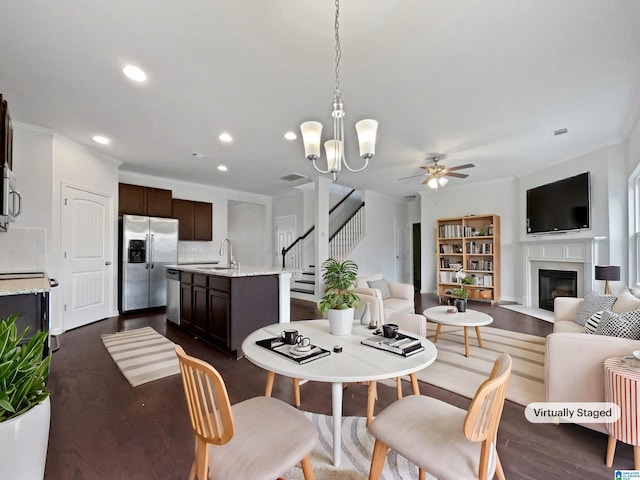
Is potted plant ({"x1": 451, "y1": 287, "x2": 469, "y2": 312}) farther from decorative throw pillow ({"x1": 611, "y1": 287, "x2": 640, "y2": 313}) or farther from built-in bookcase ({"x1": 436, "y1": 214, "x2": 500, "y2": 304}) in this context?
built-in bookcase ({"x1": 436, "y1": 214, "x2": 500, "y2": 304})

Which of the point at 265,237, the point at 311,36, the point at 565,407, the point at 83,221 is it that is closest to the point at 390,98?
the point at 311,36

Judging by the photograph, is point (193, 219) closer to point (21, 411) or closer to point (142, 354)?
point (142, 354)

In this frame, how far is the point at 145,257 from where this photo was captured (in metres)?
5.50

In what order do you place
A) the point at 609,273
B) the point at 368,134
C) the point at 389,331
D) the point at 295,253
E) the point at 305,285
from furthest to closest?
the point at 295,253 < the point at 305,285 < the point at 609,273 < the point at 368,134 < the point at 389,331

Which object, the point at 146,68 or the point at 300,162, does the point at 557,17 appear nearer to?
the point at 146,68

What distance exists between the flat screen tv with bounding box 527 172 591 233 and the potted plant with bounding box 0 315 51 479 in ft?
20.8

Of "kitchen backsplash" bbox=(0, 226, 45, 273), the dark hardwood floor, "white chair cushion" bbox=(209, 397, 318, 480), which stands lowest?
the dark hardwood floor

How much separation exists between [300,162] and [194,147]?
1.70 meters

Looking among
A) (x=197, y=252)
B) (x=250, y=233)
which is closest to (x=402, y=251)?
(x=250, y=233)

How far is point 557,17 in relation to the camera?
1.92 meters

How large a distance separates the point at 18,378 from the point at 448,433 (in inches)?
67.5

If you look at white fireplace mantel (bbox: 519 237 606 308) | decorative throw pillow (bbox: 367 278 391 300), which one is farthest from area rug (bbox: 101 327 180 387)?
white fireplace mantel (bbox: 519 237 606 308)

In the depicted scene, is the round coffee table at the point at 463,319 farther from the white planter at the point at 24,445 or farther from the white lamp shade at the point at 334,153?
the white planter at the point at 24,445

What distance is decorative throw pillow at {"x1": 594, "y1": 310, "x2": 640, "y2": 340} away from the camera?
1.98 m
